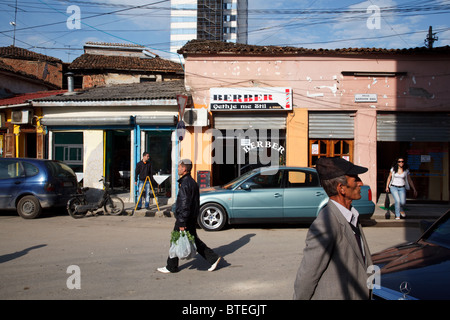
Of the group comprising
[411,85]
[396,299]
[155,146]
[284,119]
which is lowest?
[396,299]

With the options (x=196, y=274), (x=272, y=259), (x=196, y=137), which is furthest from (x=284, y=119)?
(x=196, y=274)

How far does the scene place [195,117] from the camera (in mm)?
13055

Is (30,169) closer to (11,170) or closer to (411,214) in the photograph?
(11,170)

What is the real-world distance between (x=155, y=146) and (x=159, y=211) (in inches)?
140

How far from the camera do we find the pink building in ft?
42.5

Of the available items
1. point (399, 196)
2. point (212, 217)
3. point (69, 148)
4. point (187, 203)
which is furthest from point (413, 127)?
point (69, 148)

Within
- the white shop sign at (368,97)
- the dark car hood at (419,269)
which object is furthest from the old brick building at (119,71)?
the dark car hood at (419,269)

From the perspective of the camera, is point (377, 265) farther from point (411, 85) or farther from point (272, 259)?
point (411, 85)

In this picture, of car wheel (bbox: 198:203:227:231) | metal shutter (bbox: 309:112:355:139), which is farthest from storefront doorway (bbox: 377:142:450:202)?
car wheel (bbox: 198:203:227:231)

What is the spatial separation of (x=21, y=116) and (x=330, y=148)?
12.3m

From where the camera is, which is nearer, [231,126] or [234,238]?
[234,238]

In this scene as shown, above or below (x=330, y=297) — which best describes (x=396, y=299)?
below

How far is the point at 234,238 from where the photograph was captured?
7930 millimetres

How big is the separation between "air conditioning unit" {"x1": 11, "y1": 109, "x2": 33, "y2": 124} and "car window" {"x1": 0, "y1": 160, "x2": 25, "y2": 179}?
4.01 metres
